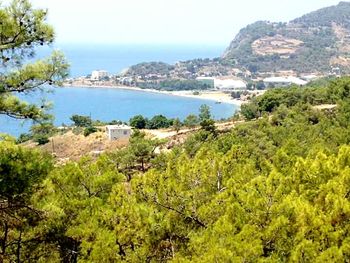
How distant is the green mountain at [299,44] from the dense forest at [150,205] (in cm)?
9017

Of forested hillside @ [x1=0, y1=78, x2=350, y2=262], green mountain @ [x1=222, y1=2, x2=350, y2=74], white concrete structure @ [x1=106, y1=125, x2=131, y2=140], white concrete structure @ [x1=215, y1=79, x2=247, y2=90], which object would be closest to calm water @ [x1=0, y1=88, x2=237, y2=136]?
white concrete structure @ [x1=215, y1=79, x2=247, y2=90]

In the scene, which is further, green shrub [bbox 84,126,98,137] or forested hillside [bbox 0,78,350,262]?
green shrub [bbox 84,126,98,137]

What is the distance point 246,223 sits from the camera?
5.75 m

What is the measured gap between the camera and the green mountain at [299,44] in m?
103

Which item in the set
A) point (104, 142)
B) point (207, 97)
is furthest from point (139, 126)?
point (207, 97)

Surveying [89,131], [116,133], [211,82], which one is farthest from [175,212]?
[211,82]

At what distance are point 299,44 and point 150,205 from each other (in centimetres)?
11350

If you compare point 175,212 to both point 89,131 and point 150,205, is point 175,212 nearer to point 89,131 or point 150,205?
point 150,205

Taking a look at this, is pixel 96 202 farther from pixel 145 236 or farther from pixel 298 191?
pixel 298 191

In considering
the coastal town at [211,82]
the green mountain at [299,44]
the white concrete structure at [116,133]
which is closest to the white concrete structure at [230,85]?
the coastal town at [211,82]

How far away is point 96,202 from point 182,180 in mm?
1243

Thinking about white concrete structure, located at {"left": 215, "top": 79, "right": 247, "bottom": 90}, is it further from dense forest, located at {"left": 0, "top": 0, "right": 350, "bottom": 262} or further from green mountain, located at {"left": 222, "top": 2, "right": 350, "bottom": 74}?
dense forest, located at {"left": 0, "top": 0, "right": 350, "bottom": 262}

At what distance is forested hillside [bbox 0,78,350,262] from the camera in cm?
511

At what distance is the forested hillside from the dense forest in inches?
0.5
